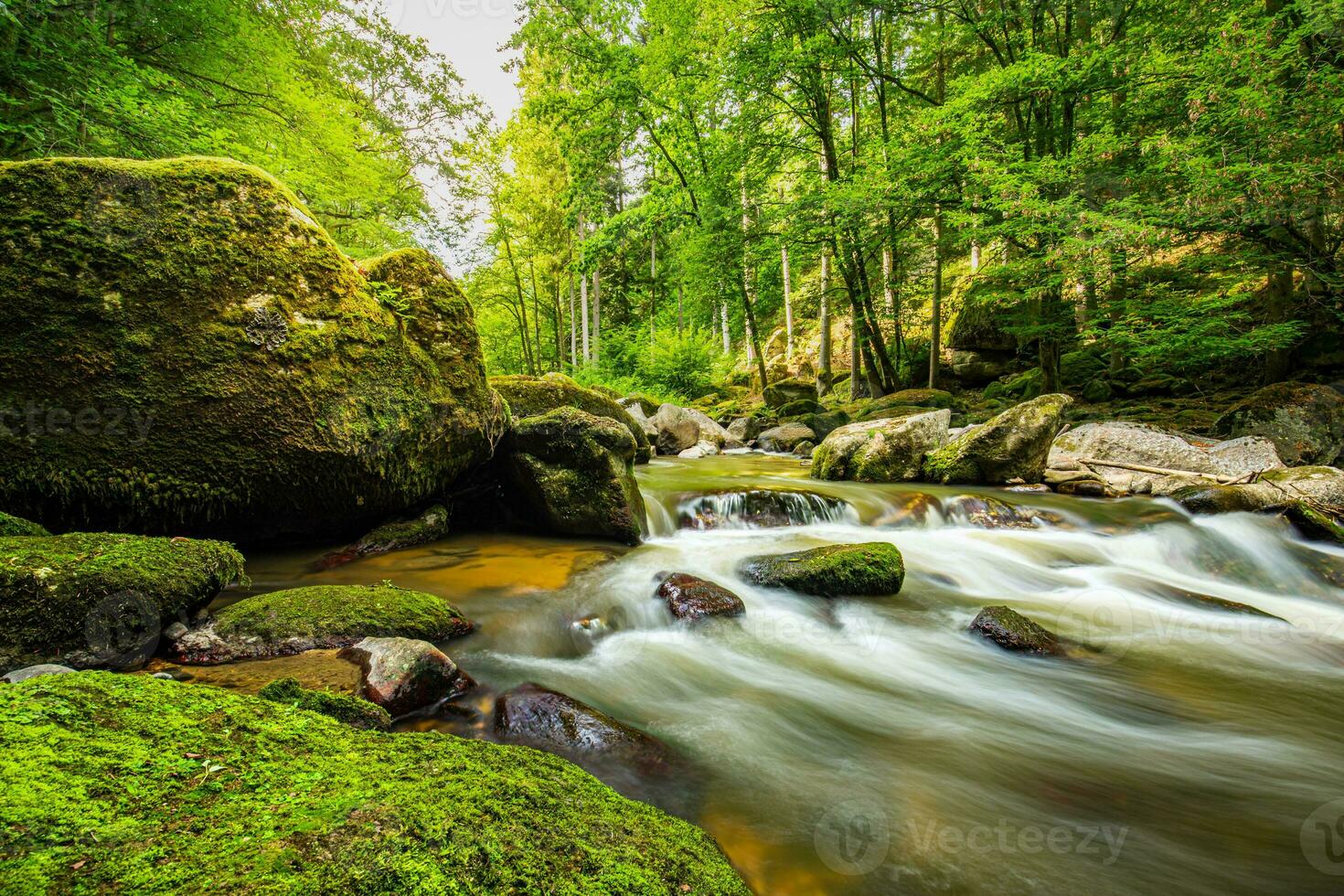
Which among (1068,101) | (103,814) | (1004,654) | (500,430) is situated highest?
(1068,101)

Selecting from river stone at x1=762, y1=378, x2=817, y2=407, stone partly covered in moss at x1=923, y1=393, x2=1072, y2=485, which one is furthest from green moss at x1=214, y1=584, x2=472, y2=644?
river stone at x1=762, y1=378, x2=817, y2=407

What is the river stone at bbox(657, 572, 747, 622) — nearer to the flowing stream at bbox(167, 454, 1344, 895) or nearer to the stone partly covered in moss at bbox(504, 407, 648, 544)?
the flowing stream at bbox(167, 454, 1344, 895)

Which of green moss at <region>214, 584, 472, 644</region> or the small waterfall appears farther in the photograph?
the small waterfall

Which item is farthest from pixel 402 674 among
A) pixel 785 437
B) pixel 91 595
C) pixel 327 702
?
pixel 785 437

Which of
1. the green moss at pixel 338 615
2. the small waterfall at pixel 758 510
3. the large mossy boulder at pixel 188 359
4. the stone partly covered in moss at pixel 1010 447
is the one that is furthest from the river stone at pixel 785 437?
the green moss at pixel 338 615

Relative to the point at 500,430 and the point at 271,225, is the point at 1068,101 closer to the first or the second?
the point at 500,430

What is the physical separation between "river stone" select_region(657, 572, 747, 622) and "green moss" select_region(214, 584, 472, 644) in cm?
158

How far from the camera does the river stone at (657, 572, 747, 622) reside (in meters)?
4.18

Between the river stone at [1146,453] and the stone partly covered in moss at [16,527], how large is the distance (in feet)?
35.8

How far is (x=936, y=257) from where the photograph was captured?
44.8ft

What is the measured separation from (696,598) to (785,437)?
9.45 metres

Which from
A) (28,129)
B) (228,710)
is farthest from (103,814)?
(28,129)

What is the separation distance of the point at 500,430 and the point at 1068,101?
12.0m

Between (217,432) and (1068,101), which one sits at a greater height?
(1068,101)
